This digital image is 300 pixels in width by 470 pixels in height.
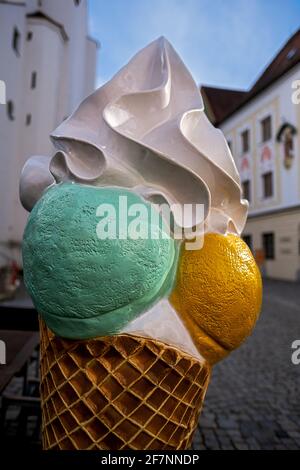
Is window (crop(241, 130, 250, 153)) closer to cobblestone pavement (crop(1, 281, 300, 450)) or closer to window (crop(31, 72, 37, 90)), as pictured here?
window (crop(31, 72, 37, 90))

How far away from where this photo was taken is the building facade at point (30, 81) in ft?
39.6

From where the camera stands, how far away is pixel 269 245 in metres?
16.2

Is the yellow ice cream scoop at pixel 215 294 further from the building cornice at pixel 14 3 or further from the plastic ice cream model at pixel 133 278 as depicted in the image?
the building cornice at pixel 14 3

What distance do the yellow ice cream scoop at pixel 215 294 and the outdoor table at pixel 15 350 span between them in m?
1.11

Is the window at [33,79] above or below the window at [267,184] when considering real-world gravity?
above

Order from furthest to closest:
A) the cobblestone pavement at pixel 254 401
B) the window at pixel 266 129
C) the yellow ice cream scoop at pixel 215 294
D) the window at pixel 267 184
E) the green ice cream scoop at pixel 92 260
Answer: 1. the window at pixel 267 184
2. the window at pixel 266 129
3. the cobblestone pavement at pixel 254 401
4. the yellow ice cream scoop at pixel 215 294
5. the green ice cream scoop at pixel 92 260

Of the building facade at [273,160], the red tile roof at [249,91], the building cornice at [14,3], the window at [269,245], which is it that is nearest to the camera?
the building cornice at [14,3]

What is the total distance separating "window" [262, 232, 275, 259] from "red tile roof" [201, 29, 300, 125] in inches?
270

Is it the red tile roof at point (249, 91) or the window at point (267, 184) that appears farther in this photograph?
the window at point (267, 184)

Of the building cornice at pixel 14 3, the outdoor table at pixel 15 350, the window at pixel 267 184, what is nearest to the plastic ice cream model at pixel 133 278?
the outdoor table at pixel 15 350

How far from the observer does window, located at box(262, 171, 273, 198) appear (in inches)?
619

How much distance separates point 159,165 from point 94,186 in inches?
10.4

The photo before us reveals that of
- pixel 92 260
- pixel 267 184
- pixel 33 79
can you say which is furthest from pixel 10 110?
pixel 92 260
